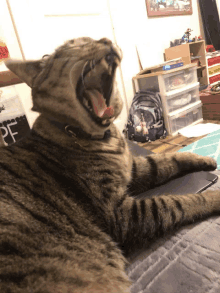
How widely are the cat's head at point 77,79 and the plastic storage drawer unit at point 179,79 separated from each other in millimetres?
1451

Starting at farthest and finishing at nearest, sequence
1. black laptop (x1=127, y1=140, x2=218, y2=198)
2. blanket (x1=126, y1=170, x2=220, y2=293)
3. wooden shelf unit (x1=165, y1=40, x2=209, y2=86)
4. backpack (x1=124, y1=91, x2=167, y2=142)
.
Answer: wooden shelf unit (x1=165, y1=40, x2=209, y2=86)
backpack (x1=124, y1=91, x2=167, y2=142)
black laptop (x1=127, y1=140, x2=218, y2=198)
blanket (x1=126, y1=170, x2=220, y2=293)

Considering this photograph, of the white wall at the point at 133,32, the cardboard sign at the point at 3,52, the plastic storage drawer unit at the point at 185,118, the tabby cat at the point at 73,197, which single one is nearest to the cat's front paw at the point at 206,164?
the tabby cat at the point at 73,197

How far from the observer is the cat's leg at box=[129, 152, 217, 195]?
742 mm

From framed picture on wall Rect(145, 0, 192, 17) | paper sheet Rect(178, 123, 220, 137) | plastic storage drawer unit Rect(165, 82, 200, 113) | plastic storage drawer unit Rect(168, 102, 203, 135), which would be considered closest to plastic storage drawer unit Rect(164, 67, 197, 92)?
plastic storage drawer unit Rect(165, 82, 200, 113)

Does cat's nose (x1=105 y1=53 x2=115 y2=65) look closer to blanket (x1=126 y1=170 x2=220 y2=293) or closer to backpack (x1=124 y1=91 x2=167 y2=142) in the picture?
blanket (x1=126 y1=170 x2=220 y2=293)

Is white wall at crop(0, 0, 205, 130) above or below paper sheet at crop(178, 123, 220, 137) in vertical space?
above

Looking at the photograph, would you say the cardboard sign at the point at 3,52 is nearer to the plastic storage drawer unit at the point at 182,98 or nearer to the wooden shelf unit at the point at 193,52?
the plastic storage drawer unit at the point at 182,98

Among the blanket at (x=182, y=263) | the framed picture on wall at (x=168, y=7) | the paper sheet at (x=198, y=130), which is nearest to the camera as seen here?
the blanket at (x=182, y=263)

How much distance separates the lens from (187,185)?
684 millimetres

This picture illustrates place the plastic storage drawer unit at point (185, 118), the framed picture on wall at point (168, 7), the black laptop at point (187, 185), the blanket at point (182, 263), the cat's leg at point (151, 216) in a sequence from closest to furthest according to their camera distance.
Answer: the blanket at point (182, 263) < the cat's leg at point (151, 216) < the black laptop at point (187, 185) < the plastic storage drawer unit at point (185, 118) < the framed picture on wall at point (168, 7)

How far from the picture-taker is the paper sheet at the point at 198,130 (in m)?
1.65

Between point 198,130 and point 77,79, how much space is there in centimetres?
157

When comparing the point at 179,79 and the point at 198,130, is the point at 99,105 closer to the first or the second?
the point at 198,130

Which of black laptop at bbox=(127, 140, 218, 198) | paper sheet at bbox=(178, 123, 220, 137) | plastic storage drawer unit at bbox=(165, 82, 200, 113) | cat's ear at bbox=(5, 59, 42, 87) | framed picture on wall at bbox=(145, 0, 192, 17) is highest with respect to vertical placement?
framed picture on wall at bbox=(145, 0, 192, 17)
